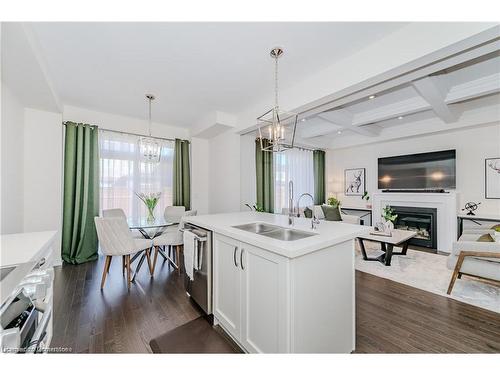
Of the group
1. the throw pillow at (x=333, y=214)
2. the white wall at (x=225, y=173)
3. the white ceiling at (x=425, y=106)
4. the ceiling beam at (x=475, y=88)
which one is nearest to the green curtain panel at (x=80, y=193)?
the white wall at (x=225, y=173)

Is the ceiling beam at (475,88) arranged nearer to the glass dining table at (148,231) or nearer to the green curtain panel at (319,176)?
the green curtain panel at (319,176)

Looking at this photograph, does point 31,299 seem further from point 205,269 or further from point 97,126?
point 97,126

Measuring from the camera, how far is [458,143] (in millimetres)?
4254

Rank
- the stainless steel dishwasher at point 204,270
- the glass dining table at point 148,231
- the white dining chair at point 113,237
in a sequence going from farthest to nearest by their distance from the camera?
the glass dining table at point 148,231, the white dining chair at point 113,237, the stainless steel dishwasher at point 204,270

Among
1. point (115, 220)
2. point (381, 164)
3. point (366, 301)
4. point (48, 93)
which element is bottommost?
point (366, 301)

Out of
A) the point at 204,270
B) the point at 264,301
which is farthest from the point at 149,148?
the point at 264,301

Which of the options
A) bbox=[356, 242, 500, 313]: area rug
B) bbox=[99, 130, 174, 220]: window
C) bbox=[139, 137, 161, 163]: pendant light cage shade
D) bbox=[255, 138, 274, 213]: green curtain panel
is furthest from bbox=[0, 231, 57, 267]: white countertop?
bbox=[255, 138, 274, 213]: green curtain panel

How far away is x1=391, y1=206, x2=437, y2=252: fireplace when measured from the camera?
4281mm

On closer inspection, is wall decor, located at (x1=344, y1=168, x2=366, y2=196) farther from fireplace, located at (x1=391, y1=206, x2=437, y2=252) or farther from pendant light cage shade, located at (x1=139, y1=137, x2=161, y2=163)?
pendant light cage shade, located at (x1=139, y1=137, x2=161, y2=163)

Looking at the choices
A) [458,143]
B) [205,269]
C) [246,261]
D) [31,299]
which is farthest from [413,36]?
[458,143]

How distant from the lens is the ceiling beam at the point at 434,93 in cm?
250

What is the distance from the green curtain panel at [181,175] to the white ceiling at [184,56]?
Result: 1402 mm
